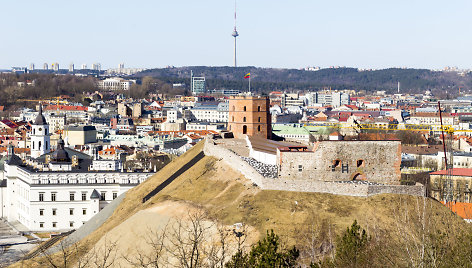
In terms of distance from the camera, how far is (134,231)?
4591 centimetres

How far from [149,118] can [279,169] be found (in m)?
127

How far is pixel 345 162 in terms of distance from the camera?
45656 mm

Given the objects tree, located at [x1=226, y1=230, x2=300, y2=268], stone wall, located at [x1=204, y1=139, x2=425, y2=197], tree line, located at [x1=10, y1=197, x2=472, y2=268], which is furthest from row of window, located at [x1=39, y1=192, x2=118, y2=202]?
tree, located at [x1=226, y1=230, x2=300, y2=268]

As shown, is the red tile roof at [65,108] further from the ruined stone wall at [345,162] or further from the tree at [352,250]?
the tree at [352,250]

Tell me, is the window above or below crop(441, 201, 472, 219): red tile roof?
above

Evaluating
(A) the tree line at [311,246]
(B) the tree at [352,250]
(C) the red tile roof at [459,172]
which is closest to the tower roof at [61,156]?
(A) the tree line at [311,246]

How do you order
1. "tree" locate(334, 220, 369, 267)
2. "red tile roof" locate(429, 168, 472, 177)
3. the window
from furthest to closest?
"red tile roof" locate(429, 168, 472, 177) → the window → "tree" locate(334, 220, 369, 267)

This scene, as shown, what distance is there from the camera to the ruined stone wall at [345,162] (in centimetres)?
4569

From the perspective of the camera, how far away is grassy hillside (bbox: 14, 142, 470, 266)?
40781 mm

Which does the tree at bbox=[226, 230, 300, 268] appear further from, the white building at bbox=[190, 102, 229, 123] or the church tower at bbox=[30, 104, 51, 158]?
the white building at bbox=[190, 102, 229, 123]

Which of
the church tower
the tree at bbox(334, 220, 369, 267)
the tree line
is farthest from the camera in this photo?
the church tower

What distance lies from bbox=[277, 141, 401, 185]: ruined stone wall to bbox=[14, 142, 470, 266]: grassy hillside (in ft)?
6.50

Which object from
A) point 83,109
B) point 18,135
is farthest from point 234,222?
point 83,109

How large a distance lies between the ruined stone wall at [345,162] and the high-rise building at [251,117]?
16.9 metres
